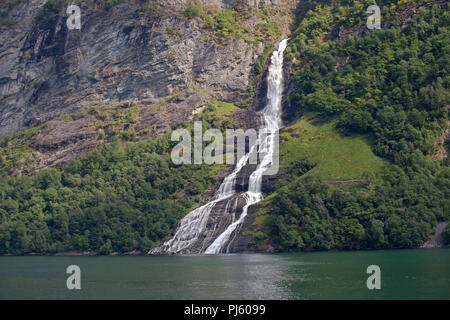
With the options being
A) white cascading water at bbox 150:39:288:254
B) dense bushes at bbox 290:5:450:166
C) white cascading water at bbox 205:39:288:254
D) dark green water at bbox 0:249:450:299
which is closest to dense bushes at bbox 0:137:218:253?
white cascading water at bbox 150:39:288:254

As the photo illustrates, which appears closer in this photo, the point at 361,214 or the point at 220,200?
the point at 361,214

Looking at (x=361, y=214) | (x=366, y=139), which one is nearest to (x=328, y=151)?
(x=366, y=139)
